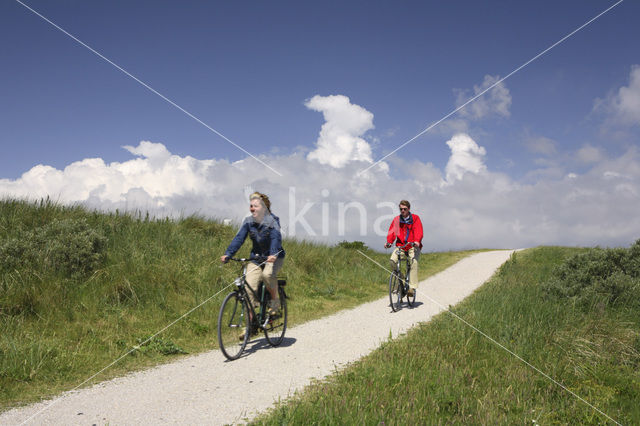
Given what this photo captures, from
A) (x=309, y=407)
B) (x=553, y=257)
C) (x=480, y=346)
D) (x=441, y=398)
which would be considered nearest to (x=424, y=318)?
(x=480, y=346)

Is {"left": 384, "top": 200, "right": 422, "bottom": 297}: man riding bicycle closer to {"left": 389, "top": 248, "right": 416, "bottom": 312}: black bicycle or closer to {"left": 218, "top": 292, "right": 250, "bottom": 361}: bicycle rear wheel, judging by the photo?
{"left": 389, "top": 248, "right": 416, "bottom": 312}: black bicycle

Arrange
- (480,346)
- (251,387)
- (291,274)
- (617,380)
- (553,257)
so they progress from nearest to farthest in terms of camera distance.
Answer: (251,387)
(617,380)
(480,346)
(291,274)
(553,257)

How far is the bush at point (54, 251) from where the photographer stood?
8.72 meters

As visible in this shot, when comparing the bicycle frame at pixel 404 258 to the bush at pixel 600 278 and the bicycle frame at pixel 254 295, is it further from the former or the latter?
the bicycle frame at pixel 254 295

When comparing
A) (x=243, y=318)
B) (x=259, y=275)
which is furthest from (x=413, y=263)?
(x=243, y=318)

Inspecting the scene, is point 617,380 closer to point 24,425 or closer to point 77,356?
point 24,425

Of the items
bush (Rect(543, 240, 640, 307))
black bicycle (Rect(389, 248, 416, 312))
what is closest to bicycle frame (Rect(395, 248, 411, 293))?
black bicycle (Rect(389, 248, 416, 312))

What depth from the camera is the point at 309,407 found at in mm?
4137

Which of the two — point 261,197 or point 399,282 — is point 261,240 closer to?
point 261,197

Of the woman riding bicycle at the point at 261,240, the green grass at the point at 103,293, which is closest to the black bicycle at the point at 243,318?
the woman riding bicycle at the point at 261,240

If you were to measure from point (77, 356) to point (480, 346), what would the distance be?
632 cm

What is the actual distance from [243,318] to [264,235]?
1453 millimetres

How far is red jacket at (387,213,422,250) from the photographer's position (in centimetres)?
1130

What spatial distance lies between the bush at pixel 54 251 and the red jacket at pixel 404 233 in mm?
7437
